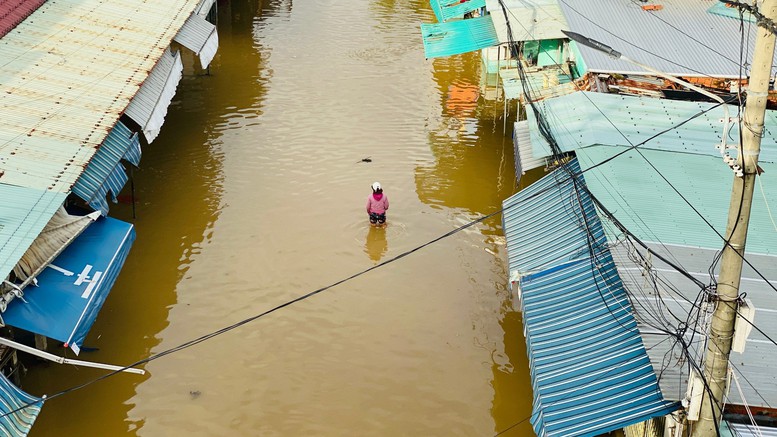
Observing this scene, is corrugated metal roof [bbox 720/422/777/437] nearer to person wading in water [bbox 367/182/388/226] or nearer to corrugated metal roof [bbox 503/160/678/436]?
corrugated metal roof [bbox 503/160/678/436]

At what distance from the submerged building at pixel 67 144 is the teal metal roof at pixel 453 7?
8072mm

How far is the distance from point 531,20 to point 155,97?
9.25 metres

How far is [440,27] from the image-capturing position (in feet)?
79.0

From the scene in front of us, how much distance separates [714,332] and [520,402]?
544 cm

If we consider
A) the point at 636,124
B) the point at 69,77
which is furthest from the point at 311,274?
the point at 636,124

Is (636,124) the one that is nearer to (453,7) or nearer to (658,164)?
(658,164)

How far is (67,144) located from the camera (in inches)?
550

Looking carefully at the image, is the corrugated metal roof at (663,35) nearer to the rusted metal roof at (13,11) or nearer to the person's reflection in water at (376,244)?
the person's reflection in water at (376,244)

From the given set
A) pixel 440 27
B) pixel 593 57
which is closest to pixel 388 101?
pixel 440 27

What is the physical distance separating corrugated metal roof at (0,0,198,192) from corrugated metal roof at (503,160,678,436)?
695cm

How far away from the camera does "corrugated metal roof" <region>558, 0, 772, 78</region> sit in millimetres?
17078

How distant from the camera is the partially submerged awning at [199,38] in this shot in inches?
858

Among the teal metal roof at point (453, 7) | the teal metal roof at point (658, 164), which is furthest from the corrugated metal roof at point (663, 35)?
the teal metal roof at point (453, 7)

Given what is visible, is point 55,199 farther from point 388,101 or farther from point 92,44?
point 388,101
